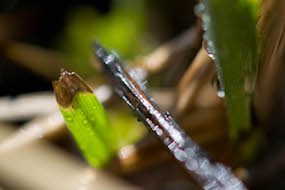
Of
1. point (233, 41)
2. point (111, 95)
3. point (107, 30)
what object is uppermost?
point (107, 30)

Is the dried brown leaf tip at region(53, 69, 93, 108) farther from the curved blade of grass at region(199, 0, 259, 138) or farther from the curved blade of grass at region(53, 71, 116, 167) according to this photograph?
the curved blade of grass at region(199, 0, 259, 138)

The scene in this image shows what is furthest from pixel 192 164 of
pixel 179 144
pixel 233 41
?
pixel 233 41

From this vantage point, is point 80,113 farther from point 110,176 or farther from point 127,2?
point 127,2

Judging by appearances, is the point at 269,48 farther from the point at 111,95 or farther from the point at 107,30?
the point at 107,30

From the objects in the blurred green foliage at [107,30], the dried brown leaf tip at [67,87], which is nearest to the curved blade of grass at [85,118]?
the dried brown leaf tip at [67,87]

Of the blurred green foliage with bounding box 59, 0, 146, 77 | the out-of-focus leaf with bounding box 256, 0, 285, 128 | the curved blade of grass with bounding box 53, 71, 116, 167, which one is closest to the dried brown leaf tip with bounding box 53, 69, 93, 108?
the curved blade of grass with bounding box 53, 71, 116, 167

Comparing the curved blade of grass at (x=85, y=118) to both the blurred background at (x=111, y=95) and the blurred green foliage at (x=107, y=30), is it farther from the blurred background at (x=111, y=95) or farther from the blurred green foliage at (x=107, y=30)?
the blurred green foliage at (x=107, y=30)

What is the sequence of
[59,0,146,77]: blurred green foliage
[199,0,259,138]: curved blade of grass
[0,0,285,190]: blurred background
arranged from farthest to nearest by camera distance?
1. [59,0,146,77]: blurred green foliage
2. [0,0,285,190]: blurred background
3. [199,0,259,138]: curved blade of grass

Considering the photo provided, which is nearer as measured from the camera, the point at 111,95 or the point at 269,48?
the point at 269,48
